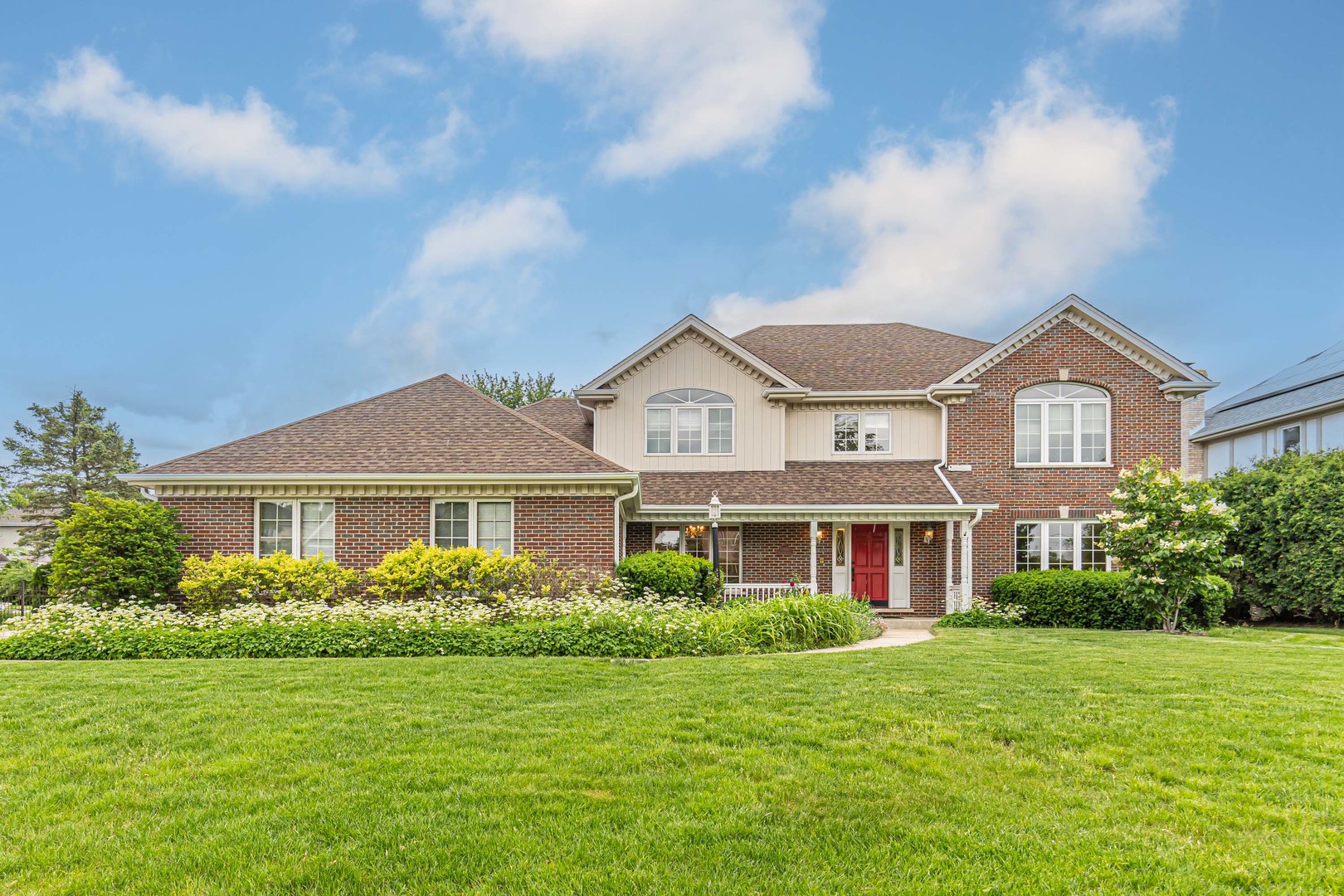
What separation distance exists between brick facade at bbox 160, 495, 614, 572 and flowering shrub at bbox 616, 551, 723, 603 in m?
0.57

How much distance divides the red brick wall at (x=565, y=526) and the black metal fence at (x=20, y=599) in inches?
338

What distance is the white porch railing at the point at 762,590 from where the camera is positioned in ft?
53.3

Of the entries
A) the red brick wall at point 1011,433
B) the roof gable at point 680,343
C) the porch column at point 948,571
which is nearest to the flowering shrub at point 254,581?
the roof gable at point 680,343

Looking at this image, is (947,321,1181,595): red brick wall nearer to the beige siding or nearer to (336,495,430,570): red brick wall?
the beige siding

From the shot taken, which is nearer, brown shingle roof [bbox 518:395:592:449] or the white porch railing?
the white porch railing

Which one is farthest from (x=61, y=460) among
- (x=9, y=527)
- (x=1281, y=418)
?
(x=1281, y=418)

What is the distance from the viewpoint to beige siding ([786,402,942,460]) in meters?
18.6

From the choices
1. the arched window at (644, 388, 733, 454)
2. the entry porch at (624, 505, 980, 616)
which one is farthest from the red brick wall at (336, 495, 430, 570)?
the arched window at (644, 388, 733, 454)

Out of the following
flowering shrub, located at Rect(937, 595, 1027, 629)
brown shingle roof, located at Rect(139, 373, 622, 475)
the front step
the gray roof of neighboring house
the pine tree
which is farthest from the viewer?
the pine tree

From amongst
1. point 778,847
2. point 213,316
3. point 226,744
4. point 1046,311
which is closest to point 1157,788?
point 778,847

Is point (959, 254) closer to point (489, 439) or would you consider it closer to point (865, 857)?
point (489, 439)

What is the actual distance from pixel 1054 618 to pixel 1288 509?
6447mm

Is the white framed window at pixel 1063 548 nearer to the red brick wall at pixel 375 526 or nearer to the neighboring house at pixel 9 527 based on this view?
the red brick wall at pixel 375 526

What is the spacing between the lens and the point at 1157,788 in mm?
4363
